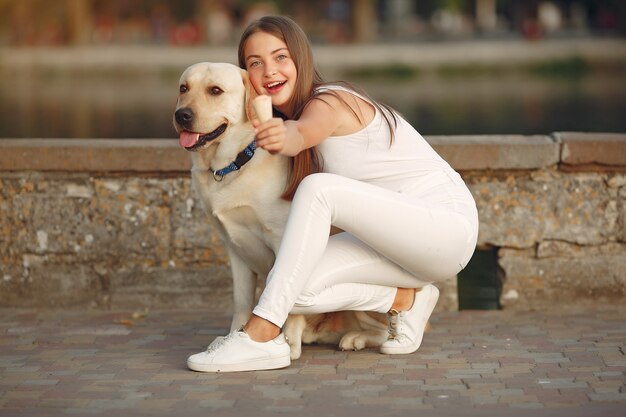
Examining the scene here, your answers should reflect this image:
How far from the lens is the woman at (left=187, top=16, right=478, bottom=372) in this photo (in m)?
4.70

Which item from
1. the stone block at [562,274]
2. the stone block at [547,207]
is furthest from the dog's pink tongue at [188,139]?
the stone block at [562,274]

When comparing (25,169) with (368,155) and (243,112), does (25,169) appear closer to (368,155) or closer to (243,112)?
(243,112)

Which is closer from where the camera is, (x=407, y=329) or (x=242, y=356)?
(x=242, y=356)

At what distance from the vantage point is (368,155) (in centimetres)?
502

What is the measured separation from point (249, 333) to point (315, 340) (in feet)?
2.13

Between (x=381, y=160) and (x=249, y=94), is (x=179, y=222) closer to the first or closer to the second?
(x=249, y=94)

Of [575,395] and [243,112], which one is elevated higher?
[243,112]

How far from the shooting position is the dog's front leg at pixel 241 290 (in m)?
5.31

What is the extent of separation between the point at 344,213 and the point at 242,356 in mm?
712

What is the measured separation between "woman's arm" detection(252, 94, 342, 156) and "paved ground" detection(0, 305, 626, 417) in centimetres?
93

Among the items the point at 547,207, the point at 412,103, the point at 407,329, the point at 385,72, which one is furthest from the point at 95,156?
the point at 385,72

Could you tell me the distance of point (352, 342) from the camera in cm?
519

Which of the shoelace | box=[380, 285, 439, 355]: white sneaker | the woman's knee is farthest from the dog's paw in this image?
the woman's knee

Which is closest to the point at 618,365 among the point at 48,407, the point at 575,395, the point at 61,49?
the point at 575,395
